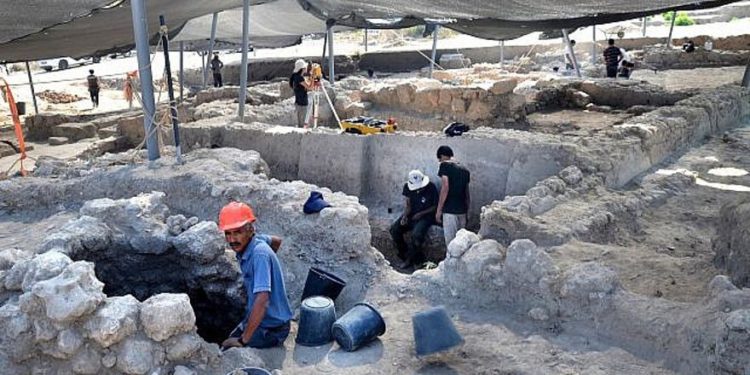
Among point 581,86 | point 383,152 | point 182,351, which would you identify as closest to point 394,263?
point 383,152

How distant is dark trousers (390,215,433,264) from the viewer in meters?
7.25

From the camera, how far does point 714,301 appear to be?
3.48 meters

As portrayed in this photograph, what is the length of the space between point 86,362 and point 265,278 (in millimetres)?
994

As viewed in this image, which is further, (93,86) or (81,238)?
(93,86)

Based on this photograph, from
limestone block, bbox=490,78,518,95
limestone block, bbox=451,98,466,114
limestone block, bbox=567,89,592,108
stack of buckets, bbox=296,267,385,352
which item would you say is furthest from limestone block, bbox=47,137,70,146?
stack of buckets, bbox=296,267,385,352

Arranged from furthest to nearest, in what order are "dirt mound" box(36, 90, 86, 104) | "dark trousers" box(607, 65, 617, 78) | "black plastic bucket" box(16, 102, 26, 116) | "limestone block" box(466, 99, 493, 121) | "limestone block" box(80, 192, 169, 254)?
"dirt mound" box(36, 90, 86, 104) → "black plastic bucket" box(16, 102, 26, 116) → "dark trousers" box(607, 65, 617, 78) → "limestone block" box(466, 99, 493, 121) → "limestone block" box(80, 192, 169, 254)

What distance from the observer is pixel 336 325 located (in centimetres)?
391

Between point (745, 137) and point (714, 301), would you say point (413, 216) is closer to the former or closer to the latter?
point (714, 301)

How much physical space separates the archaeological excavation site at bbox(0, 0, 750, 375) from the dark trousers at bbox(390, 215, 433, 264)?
0.09 feet

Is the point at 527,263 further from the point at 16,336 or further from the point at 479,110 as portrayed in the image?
the point at 479,110

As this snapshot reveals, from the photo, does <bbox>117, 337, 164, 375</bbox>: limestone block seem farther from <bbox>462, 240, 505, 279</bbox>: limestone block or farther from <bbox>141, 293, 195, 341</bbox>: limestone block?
<bbox>462, 240, 505, 279</bbox>: limestone block

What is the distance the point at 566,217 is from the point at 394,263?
2.77 m

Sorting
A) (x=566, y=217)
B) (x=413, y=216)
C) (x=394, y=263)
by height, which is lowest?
(x=394, y=263)

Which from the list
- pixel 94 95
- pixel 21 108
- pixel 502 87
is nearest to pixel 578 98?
pixel 502 87
